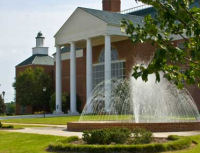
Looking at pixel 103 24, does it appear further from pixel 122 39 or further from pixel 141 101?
pixel 141 101

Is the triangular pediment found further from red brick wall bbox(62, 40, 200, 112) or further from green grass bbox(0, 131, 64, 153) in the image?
green grass bbox(0, 131, 64, 153)

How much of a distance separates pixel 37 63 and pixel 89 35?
70.3ft

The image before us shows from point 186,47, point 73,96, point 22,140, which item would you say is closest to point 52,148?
point 22,140

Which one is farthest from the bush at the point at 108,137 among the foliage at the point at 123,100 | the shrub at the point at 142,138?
the foliage at the point at 123,100

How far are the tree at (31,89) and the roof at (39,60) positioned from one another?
5.24m

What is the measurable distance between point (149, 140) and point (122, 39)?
39.7m

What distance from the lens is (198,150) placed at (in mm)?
12461

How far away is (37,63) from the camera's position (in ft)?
225

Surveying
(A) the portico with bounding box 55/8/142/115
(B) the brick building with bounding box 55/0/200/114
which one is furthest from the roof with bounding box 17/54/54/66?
(A) the portico with bounding box 55/8/142/115

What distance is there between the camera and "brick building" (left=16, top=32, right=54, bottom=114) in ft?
224

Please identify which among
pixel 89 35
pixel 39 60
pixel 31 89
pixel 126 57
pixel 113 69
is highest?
pixel 89 35

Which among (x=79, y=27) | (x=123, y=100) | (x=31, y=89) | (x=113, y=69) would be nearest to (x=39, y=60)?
(x=31, y=89)

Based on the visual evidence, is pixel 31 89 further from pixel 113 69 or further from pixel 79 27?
pixel 79 27

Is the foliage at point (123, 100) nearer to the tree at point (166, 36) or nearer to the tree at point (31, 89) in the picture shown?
the tree at point (31, 89)
